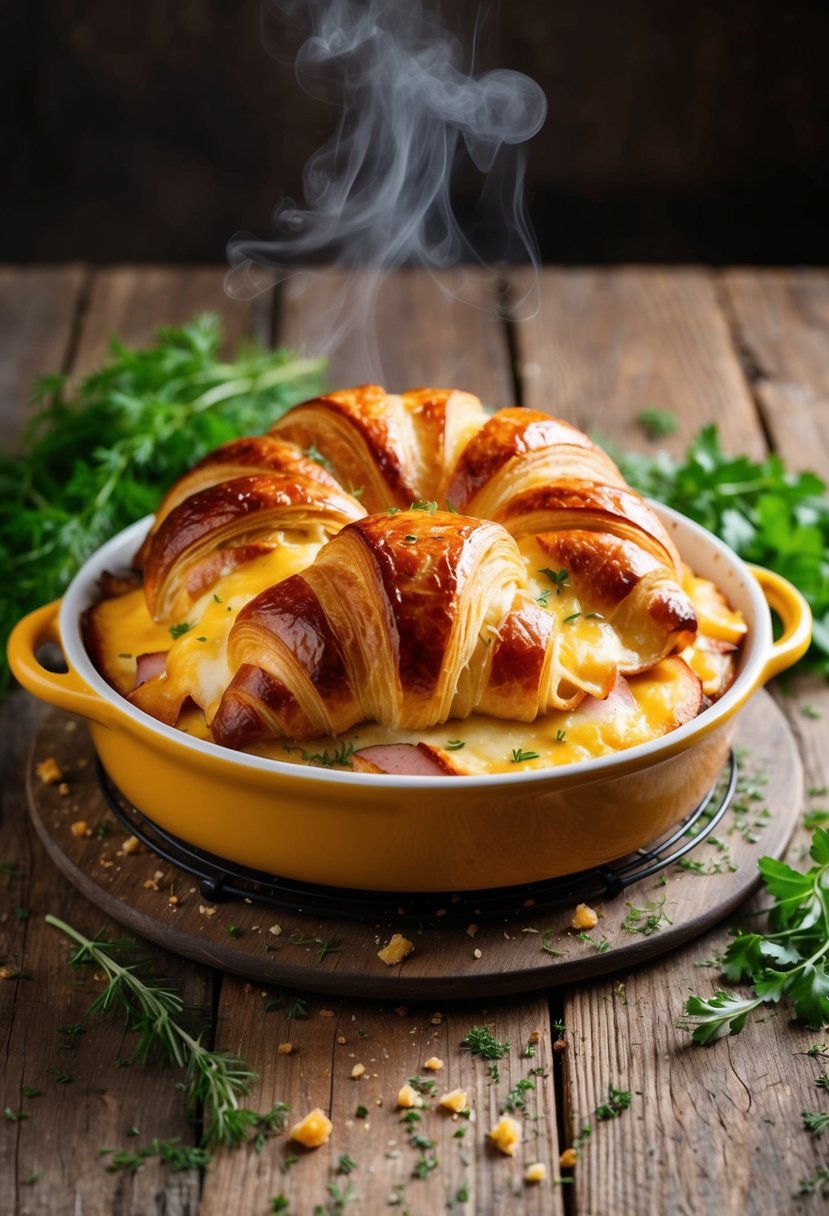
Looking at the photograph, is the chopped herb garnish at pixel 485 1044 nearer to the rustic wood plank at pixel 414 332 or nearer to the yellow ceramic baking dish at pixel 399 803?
the yellow ceramic baking dish at pixel 399 803

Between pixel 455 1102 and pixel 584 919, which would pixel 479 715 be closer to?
pixel 584 919

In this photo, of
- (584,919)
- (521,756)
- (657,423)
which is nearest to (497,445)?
(521,756)

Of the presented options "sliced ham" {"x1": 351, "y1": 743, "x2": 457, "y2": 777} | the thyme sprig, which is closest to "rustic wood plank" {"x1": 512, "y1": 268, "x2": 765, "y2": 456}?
"sliced ham" {"x1": 351, "y1": 743, "x2": 457, "y2": 777}

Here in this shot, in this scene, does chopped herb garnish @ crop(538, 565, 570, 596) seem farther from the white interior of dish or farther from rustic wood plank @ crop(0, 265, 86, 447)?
rustic wood plank @ crop(0, 265, 86, 447)

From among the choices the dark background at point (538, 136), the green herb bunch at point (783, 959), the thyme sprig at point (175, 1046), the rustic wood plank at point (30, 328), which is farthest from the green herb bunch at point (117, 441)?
the dark background at point (538, 136)

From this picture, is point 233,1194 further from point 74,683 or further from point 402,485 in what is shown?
point 402,485

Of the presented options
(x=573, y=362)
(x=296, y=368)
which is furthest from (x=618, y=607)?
(x=573, y=362)
